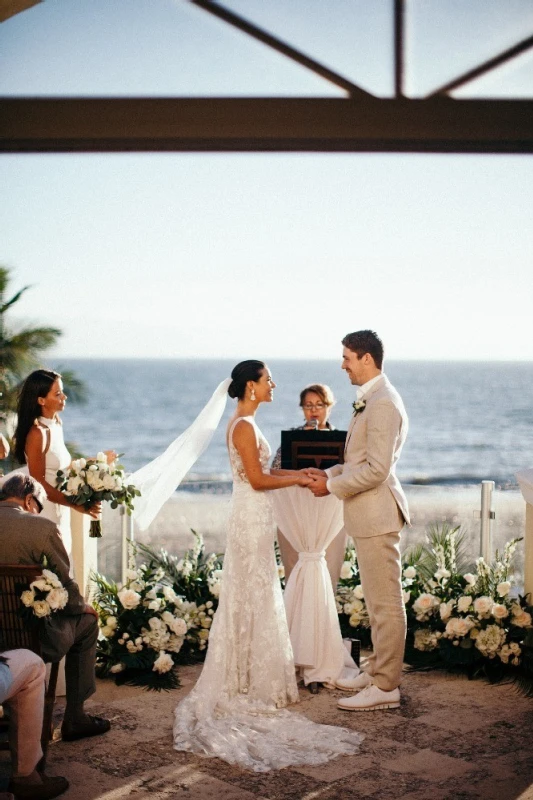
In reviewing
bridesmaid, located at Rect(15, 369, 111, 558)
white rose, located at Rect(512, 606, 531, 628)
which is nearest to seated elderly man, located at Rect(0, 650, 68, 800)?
bridesmaid, located at Rect(15, 369, 111, 558)

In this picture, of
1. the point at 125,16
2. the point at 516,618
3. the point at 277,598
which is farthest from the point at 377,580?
the point at 125,16

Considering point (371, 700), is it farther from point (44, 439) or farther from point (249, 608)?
point (44, 439)

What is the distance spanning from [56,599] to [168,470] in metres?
1.73

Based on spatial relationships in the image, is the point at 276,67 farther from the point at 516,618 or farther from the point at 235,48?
the point at 516,618

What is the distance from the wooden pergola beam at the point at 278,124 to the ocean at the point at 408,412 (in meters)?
16.7

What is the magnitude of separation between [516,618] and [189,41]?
355 cm

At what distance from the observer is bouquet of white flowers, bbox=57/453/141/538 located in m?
4.75

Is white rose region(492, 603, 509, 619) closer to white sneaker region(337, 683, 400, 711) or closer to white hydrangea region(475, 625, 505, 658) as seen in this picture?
white hydrangea region(475, 625, 505, 658)

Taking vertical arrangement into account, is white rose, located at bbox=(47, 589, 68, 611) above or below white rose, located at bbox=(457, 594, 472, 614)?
above

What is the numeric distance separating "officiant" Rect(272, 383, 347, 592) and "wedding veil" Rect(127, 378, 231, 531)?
0.51 metres

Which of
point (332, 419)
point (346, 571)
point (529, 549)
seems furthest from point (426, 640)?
point (332, 419)

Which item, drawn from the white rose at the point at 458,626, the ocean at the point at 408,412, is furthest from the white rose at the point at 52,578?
the ocean at the point at 408,412

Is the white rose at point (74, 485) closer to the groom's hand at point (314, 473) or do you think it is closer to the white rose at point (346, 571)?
the groom's hand at point (314, 473)

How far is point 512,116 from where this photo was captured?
4453 mm
